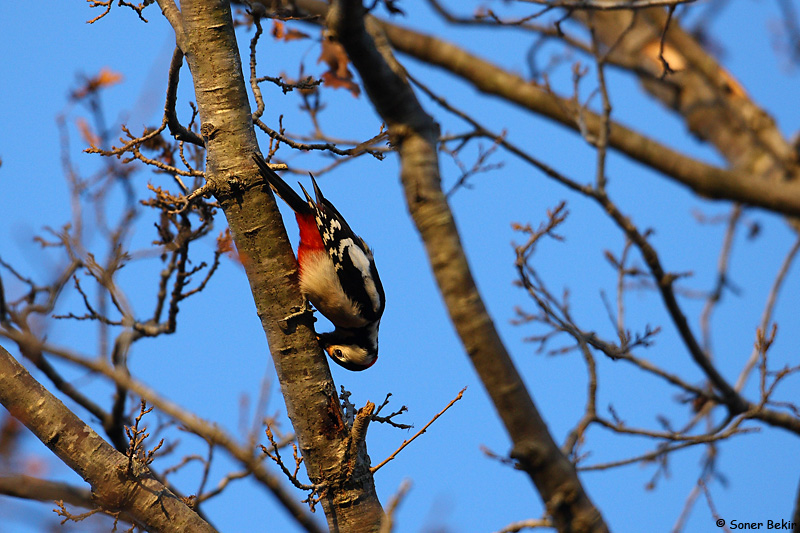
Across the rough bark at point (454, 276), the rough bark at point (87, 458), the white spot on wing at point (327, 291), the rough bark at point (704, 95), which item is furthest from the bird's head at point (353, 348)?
the rough bark at point (704, 95)

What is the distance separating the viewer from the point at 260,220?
3.33 metres

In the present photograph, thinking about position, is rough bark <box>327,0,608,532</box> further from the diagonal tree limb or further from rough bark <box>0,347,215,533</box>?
the diagonal tree limb

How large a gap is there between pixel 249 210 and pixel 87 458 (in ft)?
4.58

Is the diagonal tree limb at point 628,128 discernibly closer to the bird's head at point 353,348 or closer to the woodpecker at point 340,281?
the woodpecker at point 340,281

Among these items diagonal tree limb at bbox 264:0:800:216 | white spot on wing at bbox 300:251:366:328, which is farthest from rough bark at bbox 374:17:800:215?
white spot on wing at bbox 300:251:366:328

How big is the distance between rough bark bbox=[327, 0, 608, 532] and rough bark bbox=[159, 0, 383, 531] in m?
1.49

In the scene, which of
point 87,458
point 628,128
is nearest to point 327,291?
point 87,458

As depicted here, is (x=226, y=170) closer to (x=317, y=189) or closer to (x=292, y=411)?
(x=292, y=411)

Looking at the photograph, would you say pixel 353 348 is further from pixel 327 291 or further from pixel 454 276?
pixel 454 276

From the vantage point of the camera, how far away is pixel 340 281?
504 cm

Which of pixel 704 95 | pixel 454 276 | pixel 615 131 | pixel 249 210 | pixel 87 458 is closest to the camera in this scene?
pixel 454 276

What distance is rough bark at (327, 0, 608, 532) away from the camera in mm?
1860

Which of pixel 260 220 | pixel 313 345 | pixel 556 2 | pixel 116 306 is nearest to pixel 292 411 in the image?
pixel 313 345

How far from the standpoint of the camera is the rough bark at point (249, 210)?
127 inches
